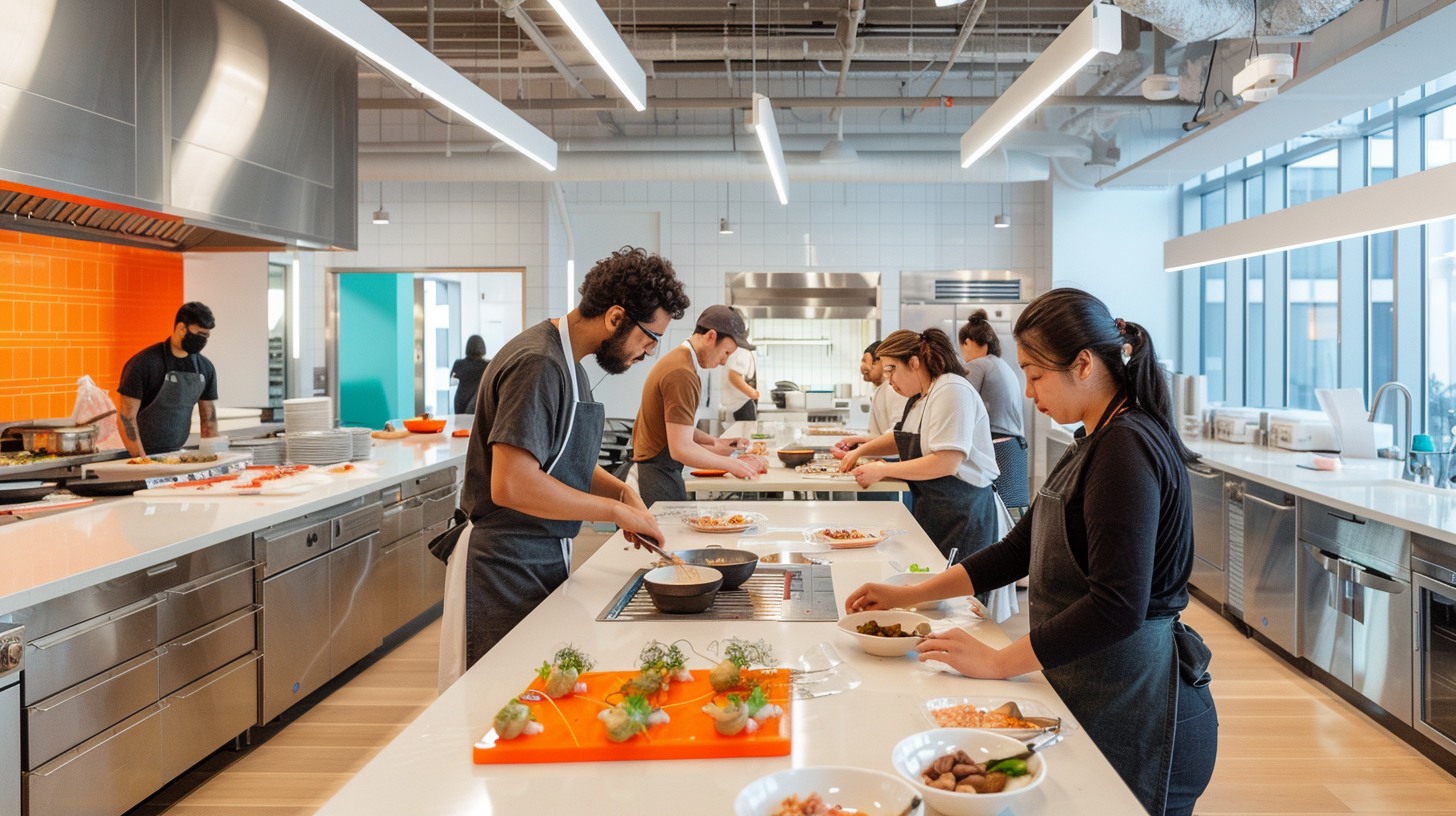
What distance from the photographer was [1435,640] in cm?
337

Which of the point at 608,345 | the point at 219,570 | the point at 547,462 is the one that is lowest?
the point at 219,570

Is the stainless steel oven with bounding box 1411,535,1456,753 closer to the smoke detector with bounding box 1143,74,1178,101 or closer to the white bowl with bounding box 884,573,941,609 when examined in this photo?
the white bowl with bounding box 884,573,941,609

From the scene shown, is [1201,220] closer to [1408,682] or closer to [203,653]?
[1408,682]

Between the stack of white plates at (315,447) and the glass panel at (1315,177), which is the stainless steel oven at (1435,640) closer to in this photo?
the glass panel at (1315,177)

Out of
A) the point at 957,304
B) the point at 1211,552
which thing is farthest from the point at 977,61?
the point at 1211,552

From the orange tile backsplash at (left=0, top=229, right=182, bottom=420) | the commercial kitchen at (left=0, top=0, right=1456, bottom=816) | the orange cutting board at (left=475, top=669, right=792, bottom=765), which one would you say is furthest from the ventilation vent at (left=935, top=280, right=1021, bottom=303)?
the orange cutting board at (left=475, top=669, right=792, bottom=765)

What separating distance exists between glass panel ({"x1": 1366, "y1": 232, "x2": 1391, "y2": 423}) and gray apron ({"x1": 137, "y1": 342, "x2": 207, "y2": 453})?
703 cm

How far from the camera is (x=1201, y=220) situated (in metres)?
8.79

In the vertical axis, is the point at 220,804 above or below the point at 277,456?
below

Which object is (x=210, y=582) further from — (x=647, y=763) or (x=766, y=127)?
(x=766, y=127)

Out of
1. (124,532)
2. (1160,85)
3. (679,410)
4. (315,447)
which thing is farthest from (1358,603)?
(315,447)

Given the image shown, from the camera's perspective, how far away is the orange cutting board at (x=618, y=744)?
1364 millimetres

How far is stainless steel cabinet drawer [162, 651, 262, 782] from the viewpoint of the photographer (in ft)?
9.74

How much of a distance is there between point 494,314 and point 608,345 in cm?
1079
